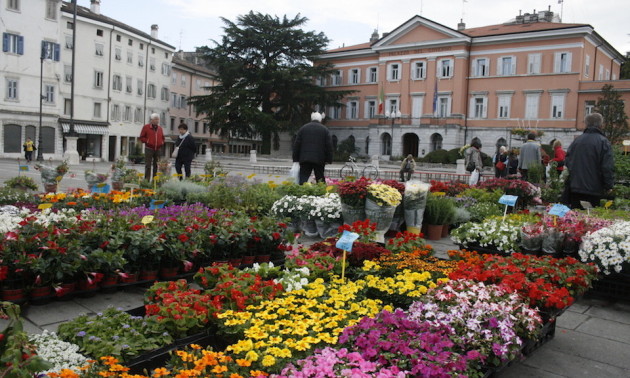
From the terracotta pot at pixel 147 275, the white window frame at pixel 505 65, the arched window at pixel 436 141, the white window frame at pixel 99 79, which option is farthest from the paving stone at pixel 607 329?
the white window frame at pixel 99 79

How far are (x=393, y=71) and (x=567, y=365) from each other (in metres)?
49.8

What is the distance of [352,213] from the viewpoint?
7.70m

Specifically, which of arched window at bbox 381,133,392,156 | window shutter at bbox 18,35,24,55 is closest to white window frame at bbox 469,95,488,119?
arched window at bbox 381,133,392,156

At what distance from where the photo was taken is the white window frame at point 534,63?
44.2 m

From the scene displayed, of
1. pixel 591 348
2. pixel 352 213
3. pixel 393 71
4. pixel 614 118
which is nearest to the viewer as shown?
pixel 591 348

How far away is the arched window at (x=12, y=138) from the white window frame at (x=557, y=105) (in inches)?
1612

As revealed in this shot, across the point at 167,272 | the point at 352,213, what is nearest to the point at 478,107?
the point at 352,213

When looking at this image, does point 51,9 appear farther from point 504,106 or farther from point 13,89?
point 504,106

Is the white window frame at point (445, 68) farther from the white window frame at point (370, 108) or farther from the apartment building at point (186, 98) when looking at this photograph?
the apartment building at point (186, 98)

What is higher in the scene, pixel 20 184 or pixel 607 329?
pixel 20 184

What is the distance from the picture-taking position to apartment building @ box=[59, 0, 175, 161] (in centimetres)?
4372

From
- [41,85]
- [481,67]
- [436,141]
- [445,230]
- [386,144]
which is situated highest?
[481,67]

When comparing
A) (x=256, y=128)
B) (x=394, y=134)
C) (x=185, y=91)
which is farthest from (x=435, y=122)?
(x=185, y=91)

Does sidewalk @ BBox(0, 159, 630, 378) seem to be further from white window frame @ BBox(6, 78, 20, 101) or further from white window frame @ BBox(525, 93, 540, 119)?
white window frame @ BBox(525, 93, 540, 119)
